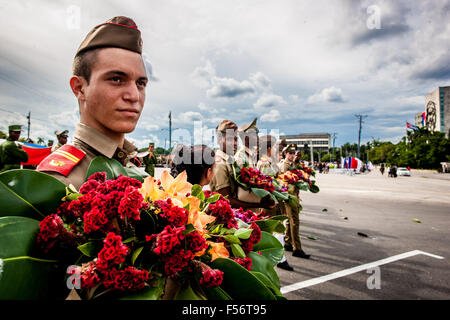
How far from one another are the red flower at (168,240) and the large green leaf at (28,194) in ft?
1.14

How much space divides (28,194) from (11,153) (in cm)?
722

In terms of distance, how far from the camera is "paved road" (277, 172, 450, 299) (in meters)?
3.55

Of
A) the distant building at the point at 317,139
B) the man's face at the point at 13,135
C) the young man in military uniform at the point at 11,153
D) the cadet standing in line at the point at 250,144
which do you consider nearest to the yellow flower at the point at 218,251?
the cadet standing in line at the point at 250,144

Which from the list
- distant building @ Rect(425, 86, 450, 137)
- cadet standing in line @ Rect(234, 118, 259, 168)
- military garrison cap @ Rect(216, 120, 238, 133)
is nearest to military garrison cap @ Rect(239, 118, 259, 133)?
cadet standing in line @ Rect(234, 118, 259, 168)

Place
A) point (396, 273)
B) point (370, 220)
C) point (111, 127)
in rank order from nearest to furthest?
point (111, 127) → point (396, 273) → point (370, 220)

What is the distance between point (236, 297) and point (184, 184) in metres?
0.39

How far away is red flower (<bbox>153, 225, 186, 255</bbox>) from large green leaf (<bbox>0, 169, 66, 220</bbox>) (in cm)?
35

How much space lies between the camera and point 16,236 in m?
0.56

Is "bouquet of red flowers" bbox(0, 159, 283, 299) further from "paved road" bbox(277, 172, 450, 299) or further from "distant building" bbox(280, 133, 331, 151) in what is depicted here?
"distant building" bbox(280, 133, 331, 151)

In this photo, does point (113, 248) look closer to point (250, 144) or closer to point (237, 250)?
point (237, 250)

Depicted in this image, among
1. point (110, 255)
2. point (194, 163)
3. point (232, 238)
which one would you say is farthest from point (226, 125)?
point (110, 255)

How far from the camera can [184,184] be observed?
0.89 metres
